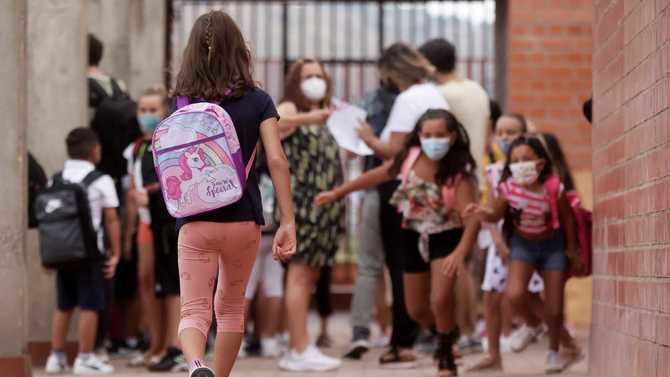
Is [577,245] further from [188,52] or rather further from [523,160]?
[188,52]

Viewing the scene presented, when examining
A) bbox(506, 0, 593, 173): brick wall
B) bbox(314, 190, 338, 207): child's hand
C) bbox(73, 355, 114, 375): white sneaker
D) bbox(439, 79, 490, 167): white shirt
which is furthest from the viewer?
bbox(506, 0, 593, 173): brick wall

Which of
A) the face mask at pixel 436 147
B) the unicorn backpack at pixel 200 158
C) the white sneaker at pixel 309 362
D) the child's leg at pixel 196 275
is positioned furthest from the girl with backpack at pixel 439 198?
the unicorn backpack at pixel 200 158

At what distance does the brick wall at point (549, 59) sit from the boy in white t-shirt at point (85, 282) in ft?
18.1

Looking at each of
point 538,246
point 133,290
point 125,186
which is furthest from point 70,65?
point 538,246

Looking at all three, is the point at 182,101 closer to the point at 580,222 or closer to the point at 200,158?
the point at 200,158

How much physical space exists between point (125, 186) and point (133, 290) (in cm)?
86

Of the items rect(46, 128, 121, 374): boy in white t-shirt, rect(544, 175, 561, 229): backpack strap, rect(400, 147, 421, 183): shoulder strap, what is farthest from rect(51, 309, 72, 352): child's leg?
rect(544, 175, 561, 229): backpack strap

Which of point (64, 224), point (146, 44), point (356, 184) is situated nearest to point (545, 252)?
point (356, 184)

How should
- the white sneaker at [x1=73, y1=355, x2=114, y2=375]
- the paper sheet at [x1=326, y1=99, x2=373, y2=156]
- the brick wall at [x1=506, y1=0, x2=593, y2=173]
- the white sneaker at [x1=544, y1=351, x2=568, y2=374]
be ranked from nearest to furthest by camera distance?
the white sneaker at [x1=544, y1=351, x2=568, y2=374], the white sneaker at [x1=73, y1=355, x2=114, y2=375], the paper sheet at [x1=326, y1=99, x2=373, y2=156], the brick wall at [x1=506, y1=0, x2=593, y2=173]

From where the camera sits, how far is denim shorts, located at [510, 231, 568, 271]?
9.83 metres

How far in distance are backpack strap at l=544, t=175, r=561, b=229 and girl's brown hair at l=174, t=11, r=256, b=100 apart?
2920 millimetres

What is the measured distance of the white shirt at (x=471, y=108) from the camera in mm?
11398

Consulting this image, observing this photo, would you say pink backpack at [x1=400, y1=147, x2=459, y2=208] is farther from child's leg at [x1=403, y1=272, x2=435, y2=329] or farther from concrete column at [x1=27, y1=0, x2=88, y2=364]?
concrete column at [x1=27, y1=0, x2=88, y2=364]

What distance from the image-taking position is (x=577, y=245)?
388 inches
